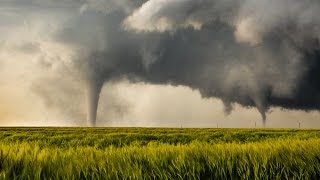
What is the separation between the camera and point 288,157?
6.79 meters

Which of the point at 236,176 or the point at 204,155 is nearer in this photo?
the point at 236,176

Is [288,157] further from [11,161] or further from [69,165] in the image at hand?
[11,161]

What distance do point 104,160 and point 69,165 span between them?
25.5 inches

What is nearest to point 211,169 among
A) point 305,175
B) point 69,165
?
point 305,175

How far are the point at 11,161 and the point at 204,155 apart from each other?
7.98ft

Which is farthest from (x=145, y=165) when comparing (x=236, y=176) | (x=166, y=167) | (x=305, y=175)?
(x=305, y=175)

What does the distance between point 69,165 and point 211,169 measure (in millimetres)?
1668

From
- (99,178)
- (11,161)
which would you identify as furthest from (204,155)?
(11,161)

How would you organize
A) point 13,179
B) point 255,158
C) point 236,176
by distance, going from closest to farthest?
point 13,179 → point 236,176 → point 255,158

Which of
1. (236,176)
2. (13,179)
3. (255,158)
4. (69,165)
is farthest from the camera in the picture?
(255,158)

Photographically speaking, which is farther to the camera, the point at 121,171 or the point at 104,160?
the point at 104,160

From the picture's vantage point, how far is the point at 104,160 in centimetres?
602

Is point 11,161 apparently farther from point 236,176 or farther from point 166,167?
point 236,176

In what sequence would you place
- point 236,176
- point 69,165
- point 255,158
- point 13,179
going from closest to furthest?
point 13,179 → point 69,165 → point 236,176 → point 255,158
